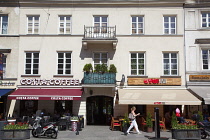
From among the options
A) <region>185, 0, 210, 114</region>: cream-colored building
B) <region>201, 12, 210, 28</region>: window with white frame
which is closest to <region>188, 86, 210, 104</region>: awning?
<region>185, 0, 210, 114</region>: cream-colored building

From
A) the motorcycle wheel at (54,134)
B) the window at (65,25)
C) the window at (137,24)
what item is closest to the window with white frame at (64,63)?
the window at (65,25)

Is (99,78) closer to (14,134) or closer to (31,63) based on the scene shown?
(31,63)

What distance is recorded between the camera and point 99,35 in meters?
19.8

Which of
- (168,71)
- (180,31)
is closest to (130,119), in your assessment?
(168,71)

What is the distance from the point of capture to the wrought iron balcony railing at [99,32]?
64.3 feet

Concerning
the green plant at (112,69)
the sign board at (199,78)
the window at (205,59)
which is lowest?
the sign board at (199,78)

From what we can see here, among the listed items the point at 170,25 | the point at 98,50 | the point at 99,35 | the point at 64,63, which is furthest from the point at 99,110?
the point at 170,25

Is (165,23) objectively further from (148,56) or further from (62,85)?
(62,85)

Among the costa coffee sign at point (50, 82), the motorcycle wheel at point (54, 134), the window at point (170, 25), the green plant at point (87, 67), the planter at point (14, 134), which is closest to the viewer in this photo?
the planter at point (14, 134)

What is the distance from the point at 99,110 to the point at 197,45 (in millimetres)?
8994

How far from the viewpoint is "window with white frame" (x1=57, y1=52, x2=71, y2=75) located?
65.4ft

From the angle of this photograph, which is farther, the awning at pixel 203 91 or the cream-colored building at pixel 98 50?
the cream-colored building at pixel 98 50

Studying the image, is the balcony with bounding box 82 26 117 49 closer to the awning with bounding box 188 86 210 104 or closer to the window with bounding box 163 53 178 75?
the window with bounding box 163 53 178 75

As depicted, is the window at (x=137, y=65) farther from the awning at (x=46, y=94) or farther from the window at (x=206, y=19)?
the window at (x=206, y=19)
